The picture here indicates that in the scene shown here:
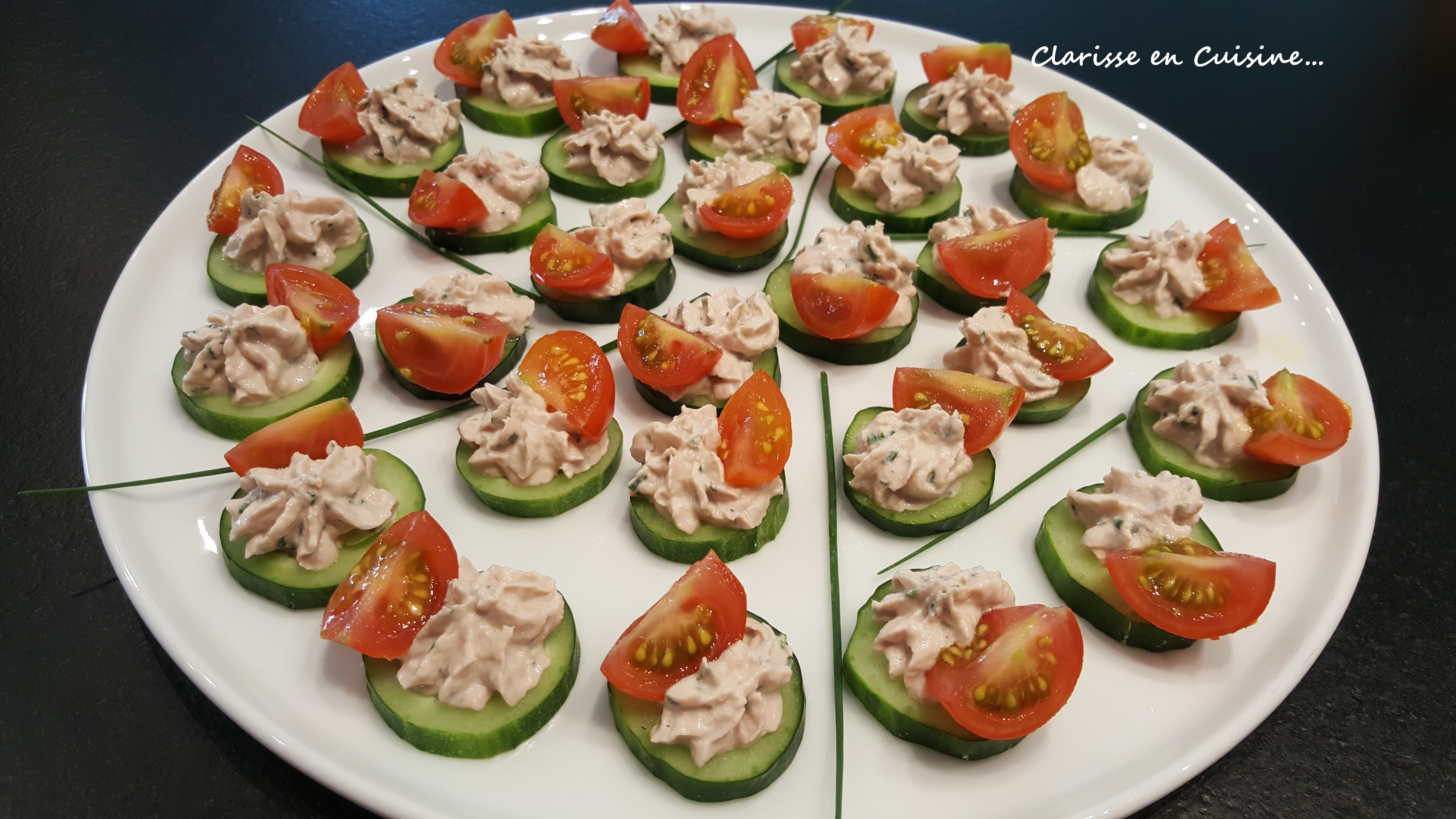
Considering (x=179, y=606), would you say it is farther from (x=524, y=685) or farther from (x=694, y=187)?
(x=694, y=187)

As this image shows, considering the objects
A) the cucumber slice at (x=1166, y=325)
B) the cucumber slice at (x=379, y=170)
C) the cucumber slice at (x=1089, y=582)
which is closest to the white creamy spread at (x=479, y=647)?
the cucumber slice at (x=1089, y=582)

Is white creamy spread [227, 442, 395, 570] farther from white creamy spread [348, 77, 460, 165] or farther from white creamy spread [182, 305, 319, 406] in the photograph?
white creamy spread [348, 77, 460, 165]

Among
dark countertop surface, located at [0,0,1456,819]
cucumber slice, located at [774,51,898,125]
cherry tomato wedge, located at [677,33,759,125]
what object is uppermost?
cherry tomato wedge, located at [677,33,759,125]

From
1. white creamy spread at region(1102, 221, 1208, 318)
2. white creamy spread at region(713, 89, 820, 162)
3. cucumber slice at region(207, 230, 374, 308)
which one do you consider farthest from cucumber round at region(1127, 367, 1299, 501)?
cucumber slice at region(207, 230, 374, 308)

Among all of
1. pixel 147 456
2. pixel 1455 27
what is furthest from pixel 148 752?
pixel 1455 27

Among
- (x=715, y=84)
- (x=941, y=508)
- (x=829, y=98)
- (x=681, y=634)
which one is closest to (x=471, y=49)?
(x=715, y=84)

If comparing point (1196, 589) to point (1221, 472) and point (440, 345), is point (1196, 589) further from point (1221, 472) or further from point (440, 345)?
point (440, 345)
